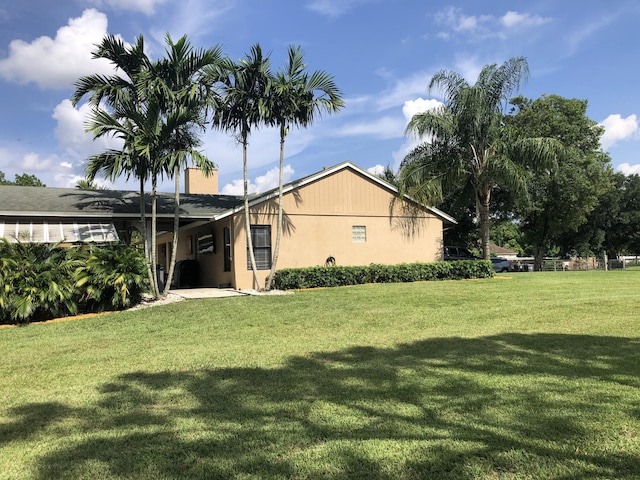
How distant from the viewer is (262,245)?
53.1 feet

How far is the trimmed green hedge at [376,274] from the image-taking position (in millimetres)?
15328

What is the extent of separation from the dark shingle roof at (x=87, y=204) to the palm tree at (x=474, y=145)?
26.1 feet

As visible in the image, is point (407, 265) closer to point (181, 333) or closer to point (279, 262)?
point (279, 262)

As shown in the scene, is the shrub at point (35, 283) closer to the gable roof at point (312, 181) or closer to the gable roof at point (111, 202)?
the gable roof at point (111, 202)

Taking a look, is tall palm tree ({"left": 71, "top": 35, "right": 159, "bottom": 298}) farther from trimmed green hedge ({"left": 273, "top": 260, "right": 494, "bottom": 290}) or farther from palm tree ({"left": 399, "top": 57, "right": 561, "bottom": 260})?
palm tree ({"left": 399, "top": 57, "right": 561, "bottom": 260})

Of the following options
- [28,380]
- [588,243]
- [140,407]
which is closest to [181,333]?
[28,380]

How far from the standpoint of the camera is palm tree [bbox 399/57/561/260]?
18016 mm

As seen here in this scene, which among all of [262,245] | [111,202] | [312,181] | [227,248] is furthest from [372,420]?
[111,202]

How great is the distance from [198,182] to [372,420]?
1971cm

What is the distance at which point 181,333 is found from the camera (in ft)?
27.6

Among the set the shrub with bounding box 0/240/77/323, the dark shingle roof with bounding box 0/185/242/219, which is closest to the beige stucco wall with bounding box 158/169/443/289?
the dark shingle roof with bounding box 0/185/242/219

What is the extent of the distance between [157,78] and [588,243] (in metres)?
41.8

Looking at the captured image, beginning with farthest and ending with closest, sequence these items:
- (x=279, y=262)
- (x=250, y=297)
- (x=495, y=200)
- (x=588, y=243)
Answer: (x=588, y=243)
(x=495, y=200)
(x=279, y=262)
(x=250, y=297)

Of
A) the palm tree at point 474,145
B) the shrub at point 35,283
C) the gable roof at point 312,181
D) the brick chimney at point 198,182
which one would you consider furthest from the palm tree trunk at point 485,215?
the shrub at point 35,283
